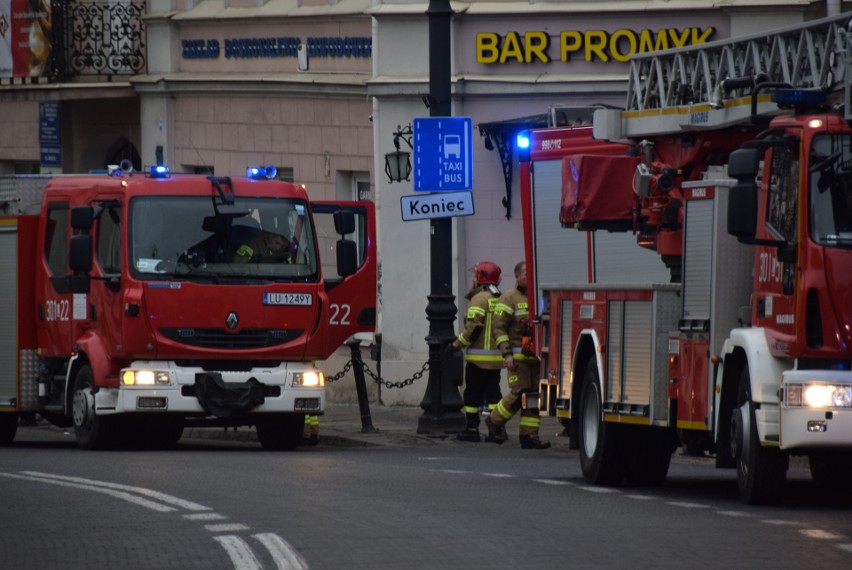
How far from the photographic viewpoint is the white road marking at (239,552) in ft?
33.2

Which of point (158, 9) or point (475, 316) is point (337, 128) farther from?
point (475, 316)

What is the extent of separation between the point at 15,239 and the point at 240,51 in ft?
31.6

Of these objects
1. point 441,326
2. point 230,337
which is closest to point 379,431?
point 441,326

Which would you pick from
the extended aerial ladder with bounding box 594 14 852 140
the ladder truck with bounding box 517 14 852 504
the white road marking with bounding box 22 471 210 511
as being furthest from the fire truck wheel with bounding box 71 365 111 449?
the extended aerial ladder with bounding box 594 14 852 140

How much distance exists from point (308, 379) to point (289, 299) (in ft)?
2.48

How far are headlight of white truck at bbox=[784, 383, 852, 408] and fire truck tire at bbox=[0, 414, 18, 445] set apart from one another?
34.6ft

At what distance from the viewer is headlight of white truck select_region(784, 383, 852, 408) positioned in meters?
11.8

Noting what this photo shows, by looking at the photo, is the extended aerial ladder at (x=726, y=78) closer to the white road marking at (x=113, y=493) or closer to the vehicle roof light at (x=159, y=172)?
the vehicle roof light at (x=159, y=172)

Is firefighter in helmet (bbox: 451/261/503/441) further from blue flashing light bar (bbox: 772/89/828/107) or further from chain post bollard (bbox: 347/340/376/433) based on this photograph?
blue flashing light bar (bbox: 772/89/828/107)

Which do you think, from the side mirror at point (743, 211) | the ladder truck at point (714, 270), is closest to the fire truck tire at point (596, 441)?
the ladder truck at point (714, 270)

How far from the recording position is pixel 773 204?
1252 centimetres

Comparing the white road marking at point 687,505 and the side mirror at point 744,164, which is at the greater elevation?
the side mirror at point 744,164

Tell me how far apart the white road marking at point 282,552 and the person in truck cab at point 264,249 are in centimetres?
728

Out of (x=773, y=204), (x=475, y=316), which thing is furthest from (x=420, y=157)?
(x=773, y=204)
